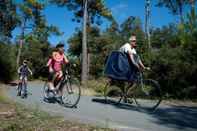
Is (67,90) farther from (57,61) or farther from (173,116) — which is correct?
(173,116)

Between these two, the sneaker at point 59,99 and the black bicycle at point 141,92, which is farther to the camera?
the sneaker at point 59,99

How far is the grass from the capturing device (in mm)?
8195

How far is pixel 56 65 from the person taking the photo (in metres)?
13.1

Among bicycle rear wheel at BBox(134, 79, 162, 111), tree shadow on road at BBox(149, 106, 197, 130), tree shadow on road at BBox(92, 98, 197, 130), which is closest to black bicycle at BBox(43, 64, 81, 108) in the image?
tree shadow on road at BBox(92, 98, 197, 130)

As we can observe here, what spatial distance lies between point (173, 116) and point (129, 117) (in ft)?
4.35

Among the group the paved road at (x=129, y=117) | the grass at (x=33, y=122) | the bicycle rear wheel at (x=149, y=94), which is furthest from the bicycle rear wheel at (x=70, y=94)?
the grass at (x=33, y=122)

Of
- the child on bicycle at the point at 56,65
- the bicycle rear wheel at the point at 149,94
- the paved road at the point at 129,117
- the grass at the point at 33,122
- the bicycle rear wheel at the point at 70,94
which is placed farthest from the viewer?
the child on bicycle at the point at 56,65

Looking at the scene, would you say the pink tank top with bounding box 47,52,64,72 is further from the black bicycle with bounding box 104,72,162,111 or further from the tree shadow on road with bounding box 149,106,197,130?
the tree shadow on road with bounding box 149,106,197,130

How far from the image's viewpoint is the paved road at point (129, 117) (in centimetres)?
911

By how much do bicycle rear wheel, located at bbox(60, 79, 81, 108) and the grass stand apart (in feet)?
6.78

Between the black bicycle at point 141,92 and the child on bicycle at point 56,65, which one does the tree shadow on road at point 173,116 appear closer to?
the black bicycle at point 141,92

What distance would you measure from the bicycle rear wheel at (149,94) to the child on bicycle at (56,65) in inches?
86.6

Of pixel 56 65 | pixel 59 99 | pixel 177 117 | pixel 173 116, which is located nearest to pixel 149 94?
pixel 173 116

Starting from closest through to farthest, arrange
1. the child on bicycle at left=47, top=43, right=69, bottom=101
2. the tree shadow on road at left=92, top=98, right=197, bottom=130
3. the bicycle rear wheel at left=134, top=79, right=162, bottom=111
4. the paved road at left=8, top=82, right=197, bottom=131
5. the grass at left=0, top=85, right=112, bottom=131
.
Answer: the grass at left=0, top=85, right=112, bottom=131
the paved road at left=8, top=82, right=197, bottom=131
the tree shadow on road at left=92, top=98, right=197, bottom=130
the bicycle rear wheel at left=134, top=79, right=162, bottom=111
the child on bicycle at left=47, top=43, right=69, bottom=101
